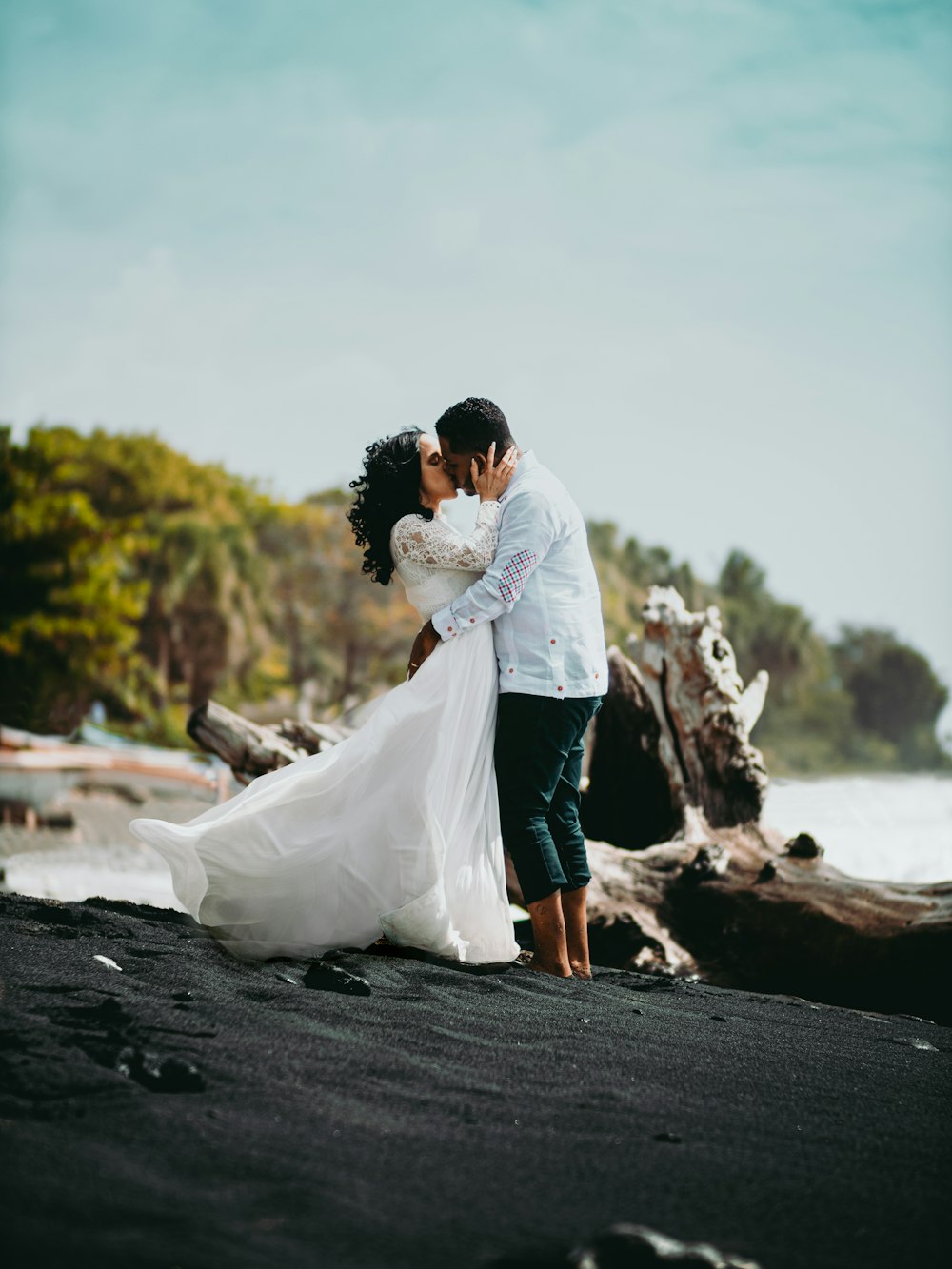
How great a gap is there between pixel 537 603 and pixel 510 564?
211 millimetres

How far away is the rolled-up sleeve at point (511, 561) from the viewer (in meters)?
4.33

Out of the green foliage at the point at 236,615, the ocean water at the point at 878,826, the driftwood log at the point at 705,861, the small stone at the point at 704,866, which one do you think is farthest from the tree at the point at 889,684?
the small stone at the point at 704,866

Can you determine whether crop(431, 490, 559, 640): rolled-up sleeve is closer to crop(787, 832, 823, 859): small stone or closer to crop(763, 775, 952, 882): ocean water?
crop(787, 832, 823, 859): small stone

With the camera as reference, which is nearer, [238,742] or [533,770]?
[533,770]

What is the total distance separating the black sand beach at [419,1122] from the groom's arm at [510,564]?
134 centimetres

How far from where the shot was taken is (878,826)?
2397cm

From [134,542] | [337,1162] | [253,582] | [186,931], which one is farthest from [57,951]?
[253,582]

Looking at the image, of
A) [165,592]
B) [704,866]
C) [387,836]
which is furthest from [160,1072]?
[165,592]

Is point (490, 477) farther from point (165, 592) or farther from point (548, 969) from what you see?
point (165, 592)

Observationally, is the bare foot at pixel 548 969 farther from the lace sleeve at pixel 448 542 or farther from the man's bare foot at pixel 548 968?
the lace sleeve at pixel 448 542

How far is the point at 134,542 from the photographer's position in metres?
32.2

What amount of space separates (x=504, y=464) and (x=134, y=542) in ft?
96.2

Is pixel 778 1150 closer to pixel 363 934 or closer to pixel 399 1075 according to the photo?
pixel 399 1075

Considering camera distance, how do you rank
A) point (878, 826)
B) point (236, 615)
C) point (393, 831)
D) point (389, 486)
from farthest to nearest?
point (236, 615) < point (878, 826) < point (389, 486) < point (393, 831)
